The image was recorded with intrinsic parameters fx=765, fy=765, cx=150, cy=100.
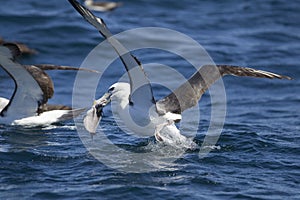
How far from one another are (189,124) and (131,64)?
3628 mm

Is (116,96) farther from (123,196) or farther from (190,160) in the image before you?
(123,196)

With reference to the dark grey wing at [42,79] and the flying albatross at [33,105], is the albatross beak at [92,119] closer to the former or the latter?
the flying albatross at [33,105]

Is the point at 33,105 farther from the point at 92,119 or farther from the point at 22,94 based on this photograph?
the point at 92,119

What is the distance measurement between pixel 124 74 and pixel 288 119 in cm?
476

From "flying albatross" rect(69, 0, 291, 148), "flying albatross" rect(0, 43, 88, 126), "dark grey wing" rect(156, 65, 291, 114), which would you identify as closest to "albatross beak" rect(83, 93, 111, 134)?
"flying albatross" rect(69, 0, 291, 148)

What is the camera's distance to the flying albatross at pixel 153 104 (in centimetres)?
1181

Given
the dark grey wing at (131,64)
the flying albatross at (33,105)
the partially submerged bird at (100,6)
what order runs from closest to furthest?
the dark grey wing at (131,64), the flying albatross at (33,105), the partially submerged bird at (100,6)

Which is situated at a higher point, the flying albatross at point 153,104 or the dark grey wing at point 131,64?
the dark grey wing at point 131,64

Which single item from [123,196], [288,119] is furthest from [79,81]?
[123,196]

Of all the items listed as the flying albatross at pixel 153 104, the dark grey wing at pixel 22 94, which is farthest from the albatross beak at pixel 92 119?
the dark grey wing at pixel 22 94

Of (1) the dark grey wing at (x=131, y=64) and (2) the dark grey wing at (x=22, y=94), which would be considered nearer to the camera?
(1) the dark grey wing at (x=131, y=64)

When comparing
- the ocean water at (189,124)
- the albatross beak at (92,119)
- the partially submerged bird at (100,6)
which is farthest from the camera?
the partially submerged bird at (100,6)

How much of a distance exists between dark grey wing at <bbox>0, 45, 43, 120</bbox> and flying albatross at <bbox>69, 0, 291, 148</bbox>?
5.58ft

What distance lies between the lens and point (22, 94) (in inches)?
542
